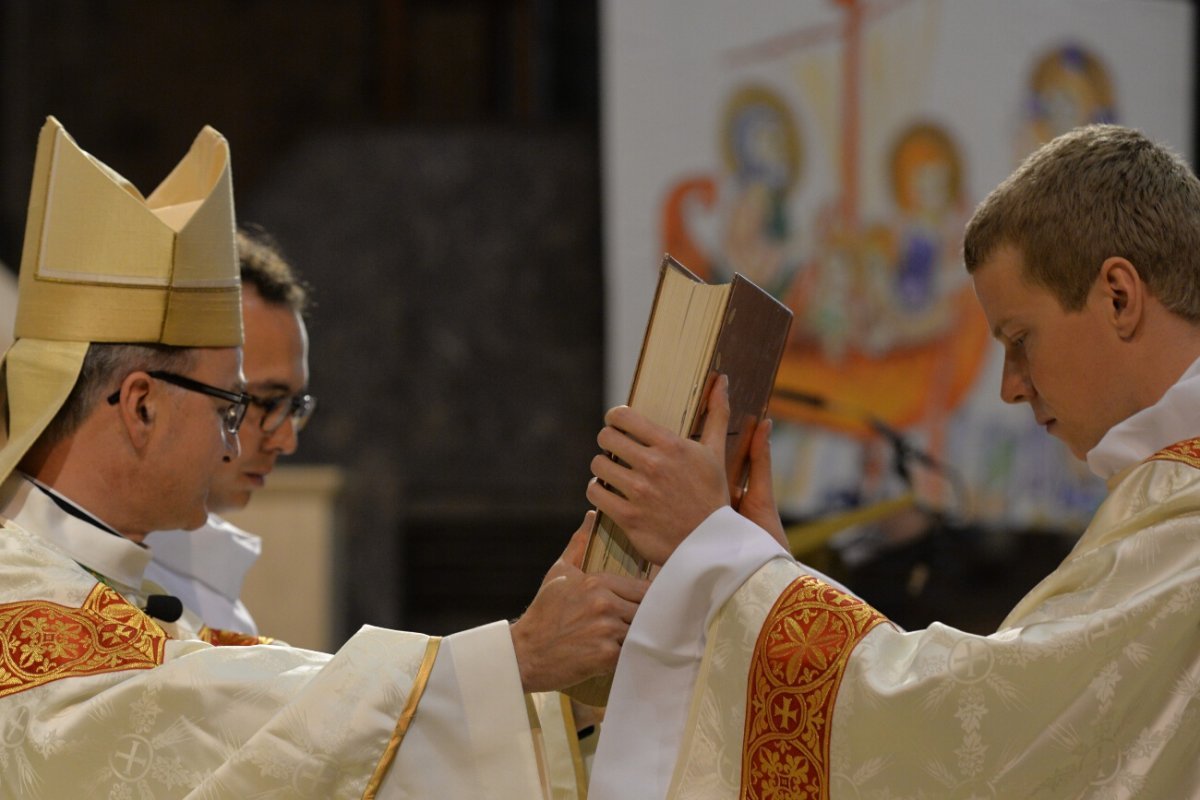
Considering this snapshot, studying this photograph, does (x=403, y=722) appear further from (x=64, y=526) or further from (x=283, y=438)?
(x=283, y=438)

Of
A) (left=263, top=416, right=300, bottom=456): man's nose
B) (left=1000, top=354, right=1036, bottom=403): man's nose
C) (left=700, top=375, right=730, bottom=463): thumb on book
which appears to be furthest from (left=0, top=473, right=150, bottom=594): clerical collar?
(left=1000, top=354, right=1036, bottom=403): man's nose

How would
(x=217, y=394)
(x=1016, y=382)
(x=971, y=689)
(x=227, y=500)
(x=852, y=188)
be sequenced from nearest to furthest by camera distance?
(x=971, y=689)
(x=1016, y=382)
(x=217, y=394)
(x=227, y=500)
(x=852, y=188)

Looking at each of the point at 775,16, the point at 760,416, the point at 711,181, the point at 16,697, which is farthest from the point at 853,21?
the point at 16,697

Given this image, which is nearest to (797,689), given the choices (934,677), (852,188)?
(934,677)

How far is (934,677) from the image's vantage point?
1.94 meters

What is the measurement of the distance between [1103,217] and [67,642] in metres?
1.52

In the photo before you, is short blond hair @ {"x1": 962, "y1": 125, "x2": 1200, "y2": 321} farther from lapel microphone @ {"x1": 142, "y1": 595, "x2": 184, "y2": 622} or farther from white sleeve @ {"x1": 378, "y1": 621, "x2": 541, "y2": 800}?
lapel microphone @ {"x1": 142, "y1": 595, "x2": 184, "y2": 622}

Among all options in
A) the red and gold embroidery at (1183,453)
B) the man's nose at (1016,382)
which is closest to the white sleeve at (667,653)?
the man's nose at (1016,382)

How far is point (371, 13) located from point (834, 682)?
10443mm

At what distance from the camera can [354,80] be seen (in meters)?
11.6

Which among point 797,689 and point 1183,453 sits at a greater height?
point 1183,453

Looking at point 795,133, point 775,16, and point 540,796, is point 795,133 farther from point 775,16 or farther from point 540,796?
point 540,796

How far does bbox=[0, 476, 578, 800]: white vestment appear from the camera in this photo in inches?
81.0

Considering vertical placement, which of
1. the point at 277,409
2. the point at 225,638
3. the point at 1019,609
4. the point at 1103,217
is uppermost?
the point at 1103,217
